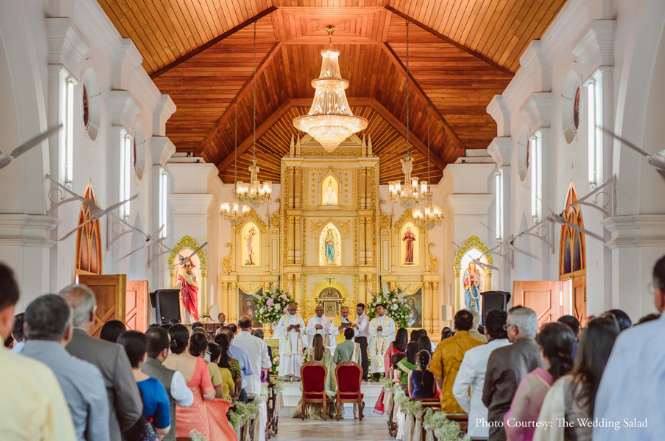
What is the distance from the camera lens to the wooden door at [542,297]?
13.4m

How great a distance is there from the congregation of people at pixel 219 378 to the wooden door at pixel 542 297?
651 cm

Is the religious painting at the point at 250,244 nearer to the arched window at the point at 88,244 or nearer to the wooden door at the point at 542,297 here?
the arched window at the point at 88,244

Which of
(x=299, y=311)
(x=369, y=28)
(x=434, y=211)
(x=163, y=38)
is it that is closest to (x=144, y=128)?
(x=163, y=38)

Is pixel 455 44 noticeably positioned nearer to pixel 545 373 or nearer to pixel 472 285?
pixel 472 285

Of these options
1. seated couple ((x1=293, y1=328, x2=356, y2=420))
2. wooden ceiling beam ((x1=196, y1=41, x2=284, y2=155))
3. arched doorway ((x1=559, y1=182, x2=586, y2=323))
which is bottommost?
seated couple ((x1=293, y1=328, x2=356, y2=420))

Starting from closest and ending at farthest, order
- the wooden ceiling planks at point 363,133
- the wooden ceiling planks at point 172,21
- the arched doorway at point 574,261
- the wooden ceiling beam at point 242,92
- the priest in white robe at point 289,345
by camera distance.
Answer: the arched doorway at point 574,261, the wooden ceiling planks at point 172,21, the priest in white robe at point 289,345, the wooden ceiling beam at point 242,92, the wooden ceiling planks at point 363,133

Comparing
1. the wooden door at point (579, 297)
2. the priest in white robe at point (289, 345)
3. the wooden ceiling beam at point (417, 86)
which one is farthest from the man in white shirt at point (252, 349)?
the wooden ceiling beam at point (417, 86)

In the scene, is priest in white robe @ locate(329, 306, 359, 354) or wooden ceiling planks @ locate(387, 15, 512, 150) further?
wooden ceiling planks @ locate(387, 15, 512, 150)

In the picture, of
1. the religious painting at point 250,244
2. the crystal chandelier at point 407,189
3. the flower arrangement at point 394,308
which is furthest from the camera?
the religious painting at point 250,244

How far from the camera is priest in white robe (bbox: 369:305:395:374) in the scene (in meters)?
18.0

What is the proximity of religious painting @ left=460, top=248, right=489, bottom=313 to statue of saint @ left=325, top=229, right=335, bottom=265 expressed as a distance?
12.5 ft

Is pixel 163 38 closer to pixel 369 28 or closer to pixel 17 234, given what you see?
pixel 369 28

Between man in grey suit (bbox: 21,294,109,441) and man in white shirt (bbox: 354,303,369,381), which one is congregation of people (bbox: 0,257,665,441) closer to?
man in grey suit (bbox: 21,294,109,441)

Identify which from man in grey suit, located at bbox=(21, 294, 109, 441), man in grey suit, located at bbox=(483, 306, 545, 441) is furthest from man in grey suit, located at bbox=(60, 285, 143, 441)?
man in grey suit, located at bbox=(483, 306, 545, 441)
